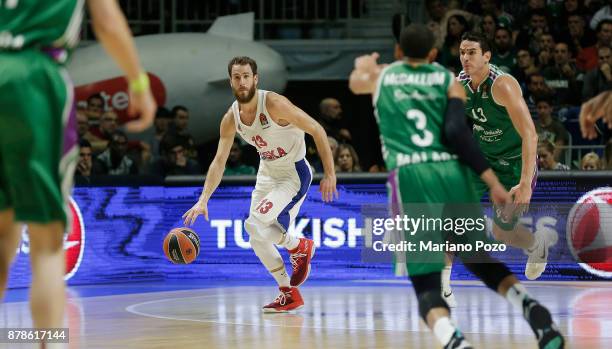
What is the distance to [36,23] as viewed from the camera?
4.52m

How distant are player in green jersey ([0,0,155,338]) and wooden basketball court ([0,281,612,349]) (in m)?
3.01

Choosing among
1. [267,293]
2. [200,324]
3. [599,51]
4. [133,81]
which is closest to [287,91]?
[599,51]

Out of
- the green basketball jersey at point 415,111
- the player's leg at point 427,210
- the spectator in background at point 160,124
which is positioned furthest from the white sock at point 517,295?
the spectator in background at point 160,124

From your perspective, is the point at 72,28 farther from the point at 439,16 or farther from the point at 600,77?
the point at 439,16

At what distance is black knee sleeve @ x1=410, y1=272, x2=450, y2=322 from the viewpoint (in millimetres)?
5828

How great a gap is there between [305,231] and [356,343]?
5287mm

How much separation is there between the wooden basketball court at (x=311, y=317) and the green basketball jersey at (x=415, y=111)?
175 cm

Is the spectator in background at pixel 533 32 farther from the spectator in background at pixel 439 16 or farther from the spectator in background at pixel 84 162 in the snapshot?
the spectator in background at pixel 84 162

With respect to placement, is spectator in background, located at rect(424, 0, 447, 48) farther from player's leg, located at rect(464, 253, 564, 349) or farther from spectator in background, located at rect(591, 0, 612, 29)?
player's leg, located at rect(464, 253, 564, 349)

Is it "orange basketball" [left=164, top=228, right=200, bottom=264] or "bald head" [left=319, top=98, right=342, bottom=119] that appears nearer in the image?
"orange basketball" [left=164, top=228, right=200, bottom=264]

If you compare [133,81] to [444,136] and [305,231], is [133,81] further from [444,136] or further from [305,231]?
[305,231]

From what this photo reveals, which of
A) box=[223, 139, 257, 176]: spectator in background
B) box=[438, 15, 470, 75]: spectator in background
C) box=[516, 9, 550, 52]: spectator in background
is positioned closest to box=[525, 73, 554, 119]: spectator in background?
box=[516, 9, 550, 52]: spectator in background

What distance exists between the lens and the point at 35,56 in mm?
4516

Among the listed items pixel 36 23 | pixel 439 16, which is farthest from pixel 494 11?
pixel 36 23
